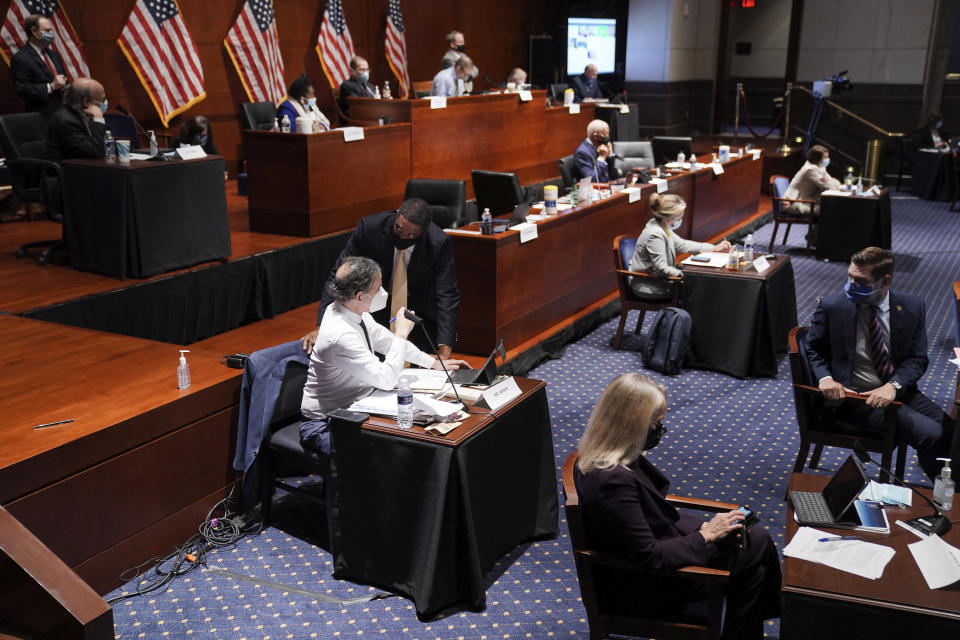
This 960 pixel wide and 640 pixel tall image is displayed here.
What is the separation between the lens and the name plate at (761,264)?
19.8 ft

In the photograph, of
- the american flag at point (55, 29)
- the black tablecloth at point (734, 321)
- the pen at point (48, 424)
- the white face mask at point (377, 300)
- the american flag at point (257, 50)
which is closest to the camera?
the pen at point (48, 424)

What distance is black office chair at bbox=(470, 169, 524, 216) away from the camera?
792 centimetres

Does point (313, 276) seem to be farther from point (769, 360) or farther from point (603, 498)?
point (603, 498)

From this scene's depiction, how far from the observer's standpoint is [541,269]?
251 inches

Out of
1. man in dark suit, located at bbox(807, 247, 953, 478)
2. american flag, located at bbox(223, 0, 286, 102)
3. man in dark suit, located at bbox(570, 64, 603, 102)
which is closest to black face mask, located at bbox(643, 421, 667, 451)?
man in dark suit, located at bbox(807, 247, 953, 478)

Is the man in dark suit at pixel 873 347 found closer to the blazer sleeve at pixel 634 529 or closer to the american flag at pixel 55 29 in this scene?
the blazer sleeve at pixel 634 529

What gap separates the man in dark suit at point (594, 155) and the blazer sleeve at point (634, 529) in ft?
19.8

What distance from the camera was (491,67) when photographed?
46.5ft

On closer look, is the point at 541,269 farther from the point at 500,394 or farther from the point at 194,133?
the point at 194,133

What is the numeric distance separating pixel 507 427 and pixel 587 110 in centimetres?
920

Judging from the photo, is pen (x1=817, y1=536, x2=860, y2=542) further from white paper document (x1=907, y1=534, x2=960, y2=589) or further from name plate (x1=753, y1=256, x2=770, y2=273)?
name plate (x1=753, y1=256, x2=770, y2=273)

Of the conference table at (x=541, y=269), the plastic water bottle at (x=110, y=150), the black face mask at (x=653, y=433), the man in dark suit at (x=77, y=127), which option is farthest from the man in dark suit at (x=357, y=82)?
the black face mask at (x=653, y=433)

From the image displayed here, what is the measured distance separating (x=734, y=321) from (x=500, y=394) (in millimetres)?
2926

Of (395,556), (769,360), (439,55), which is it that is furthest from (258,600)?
(439,55)
